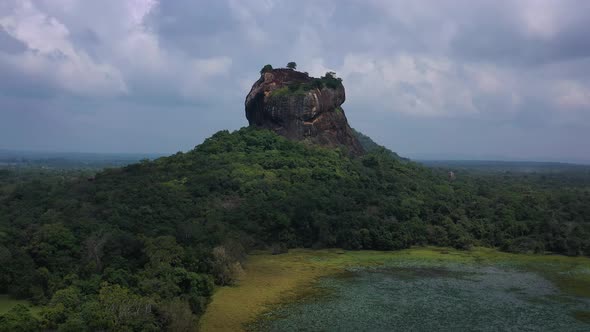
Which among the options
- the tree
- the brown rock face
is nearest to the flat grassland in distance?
the brown rock face

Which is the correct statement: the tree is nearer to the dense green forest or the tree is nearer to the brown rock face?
the brown rock face

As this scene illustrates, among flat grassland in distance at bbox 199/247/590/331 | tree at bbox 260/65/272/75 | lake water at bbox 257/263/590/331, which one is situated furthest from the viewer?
tree at bbox 260/65/272/75

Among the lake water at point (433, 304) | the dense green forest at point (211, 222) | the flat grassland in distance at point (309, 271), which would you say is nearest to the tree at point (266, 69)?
the dense green forest at point (211, 222)

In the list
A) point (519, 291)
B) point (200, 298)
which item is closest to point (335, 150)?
point (519, 291)

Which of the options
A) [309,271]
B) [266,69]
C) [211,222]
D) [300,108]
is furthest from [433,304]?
[266,69]

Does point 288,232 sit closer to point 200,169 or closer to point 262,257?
point 262,257

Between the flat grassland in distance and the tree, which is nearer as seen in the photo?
the flat grassland in distance

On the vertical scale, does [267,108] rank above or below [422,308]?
above

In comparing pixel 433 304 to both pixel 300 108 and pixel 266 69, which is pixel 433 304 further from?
pixel 266 69
